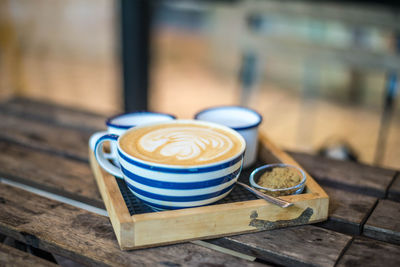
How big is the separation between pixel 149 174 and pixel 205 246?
0.14 m

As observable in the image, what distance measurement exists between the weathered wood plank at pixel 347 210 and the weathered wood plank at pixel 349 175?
0.04m

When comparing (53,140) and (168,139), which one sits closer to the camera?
(168,139)

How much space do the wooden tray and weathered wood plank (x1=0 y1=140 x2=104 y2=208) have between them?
0.09 m

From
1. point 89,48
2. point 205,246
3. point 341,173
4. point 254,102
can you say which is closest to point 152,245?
point 205,246

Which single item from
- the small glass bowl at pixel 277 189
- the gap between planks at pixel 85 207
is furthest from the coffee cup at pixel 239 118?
the gap between planks at pixel 85 207

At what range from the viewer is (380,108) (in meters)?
3.00

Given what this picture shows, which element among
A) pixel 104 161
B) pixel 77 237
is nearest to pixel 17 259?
pixel 77 237

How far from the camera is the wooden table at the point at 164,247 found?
2.19ft

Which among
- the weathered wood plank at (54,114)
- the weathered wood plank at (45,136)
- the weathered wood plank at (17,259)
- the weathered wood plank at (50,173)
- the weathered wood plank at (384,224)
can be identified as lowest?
the weathered wood plank at (17,259)

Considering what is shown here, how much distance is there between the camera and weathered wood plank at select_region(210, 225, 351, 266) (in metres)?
0.66

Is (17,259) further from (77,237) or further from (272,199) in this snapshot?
(272,199)

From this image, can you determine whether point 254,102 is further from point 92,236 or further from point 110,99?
point 92,236

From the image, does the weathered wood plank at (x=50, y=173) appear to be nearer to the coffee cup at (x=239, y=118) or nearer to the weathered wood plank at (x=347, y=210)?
the coffee cup at (x=239, y=118)

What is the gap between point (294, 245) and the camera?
0.69 m
